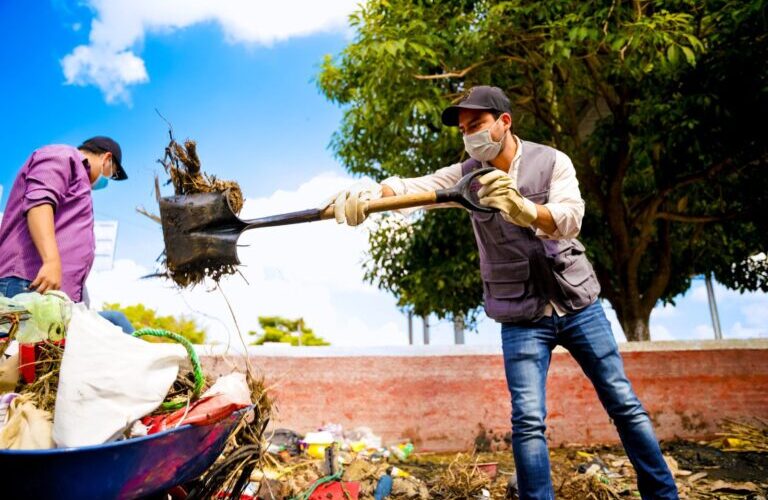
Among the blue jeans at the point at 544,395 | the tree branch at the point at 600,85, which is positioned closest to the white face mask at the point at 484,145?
the blue jeans at the point at 544,395

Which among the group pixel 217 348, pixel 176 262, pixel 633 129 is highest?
pixel 633 129

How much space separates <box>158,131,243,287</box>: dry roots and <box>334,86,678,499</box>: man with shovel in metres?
0.68

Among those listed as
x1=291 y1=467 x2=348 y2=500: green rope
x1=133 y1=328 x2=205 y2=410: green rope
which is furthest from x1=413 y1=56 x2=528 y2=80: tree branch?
x1=133 y1=328 x2=205 y2=410: green rope

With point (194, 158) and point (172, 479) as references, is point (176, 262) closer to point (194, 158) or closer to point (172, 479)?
point (194, 158)

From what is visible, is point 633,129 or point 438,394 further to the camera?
point 633,129

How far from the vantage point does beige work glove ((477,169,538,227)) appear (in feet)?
7.03

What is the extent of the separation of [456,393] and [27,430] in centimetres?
362

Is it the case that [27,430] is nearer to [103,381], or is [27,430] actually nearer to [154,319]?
[103,381]

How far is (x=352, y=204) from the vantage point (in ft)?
7.91

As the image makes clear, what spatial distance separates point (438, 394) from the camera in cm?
446

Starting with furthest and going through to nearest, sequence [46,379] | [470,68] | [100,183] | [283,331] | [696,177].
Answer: [283,331]
[696,177]
[470,68]
[100,183]
[46,379]

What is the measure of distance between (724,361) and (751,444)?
88cm

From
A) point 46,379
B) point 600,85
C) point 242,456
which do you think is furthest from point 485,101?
point 600,85

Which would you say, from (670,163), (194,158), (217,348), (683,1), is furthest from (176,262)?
(670,163)
